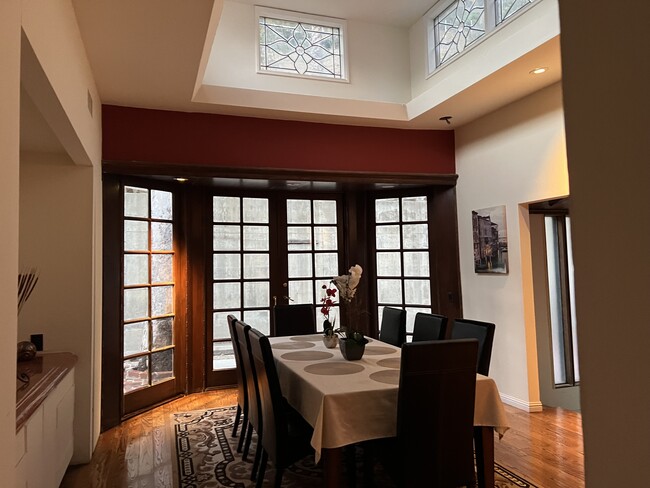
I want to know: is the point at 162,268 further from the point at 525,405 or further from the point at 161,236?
the point at 525,405

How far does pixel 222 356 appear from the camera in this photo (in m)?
5.14

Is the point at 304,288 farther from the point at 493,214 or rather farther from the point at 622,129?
the point at 622,129

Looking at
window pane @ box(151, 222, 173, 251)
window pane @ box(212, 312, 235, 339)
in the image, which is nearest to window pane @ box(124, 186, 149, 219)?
window pane @ box(151, 222, 173, 251)

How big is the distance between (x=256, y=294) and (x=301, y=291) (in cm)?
55

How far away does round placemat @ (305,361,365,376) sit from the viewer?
2785mm

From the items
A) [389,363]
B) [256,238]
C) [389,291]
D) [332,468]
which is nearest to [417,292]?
[389,291]

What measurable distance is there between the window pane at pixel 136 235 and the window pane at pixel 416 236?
2.95m

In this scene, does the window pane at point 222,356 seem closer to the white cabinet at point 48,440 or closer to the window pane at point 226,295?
the window pane at point 226,295

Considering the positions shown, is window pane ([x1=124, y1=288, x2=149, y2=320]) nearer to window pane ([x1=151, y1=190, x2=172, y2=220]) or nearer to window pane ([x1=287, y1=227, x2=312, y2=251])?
window pane ([x1=151, y1=190, x2=172, y2=220])

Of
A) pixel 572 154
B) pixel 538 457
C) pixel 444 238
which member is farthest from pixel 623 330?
pixel 444 238

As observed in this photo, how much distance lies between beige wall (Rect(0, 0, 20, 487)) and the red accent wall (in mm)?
3037

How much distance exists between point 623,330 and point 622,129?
0.83ft

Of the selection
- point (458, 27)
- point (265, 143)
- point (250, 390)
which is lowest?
point (250, 390)

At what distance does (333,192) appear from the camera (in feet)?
18.6
